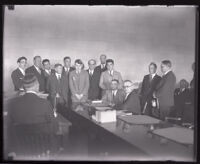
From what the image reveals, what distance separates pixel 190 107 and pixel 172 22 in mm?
918

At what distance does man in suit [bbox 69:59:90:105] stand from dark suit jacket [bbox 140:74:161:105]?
60 centimetres

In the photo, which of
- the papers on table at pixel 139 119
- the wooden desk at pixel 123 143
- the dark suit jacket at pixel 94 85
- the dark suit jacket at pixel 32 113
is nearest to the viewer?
the wooden desk at pixel 123 143

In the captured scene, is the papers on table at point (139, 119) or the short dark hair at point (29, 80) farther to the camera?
the short dark hair at point (29, 80)

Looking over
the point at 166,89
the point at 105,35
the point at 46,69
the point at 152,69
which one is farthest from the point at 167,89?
the point at 46,69

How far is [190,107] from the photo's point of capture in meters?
3.29

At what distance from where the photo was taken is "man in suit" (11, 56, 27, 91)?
3.25 meters

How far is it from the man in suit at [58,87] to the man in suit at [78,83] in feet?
0.21

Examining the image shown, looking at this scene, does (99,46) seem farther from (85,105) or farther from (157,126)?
(157,126)

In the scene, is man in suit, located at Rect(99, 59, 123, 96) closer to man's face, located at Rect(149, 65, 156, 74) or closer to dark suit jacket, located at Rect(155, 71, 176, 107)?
man's face, located at Rect(149, 65, 156, 74)

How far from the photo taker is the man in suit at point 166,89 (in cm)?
330

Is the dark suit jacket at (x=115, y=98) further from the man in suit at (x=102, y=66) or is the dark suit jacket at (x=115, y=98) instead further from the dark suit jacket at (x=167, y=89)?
the dark suit jacket at (x=167, y=89)

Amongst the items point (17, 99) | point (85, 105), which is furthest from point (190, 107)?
point (17, 99)

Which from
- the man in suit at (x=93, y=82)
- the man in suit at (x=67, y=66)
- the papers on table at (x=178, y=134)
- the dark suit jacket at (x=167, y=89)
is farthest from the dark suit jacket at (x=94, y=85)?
the papers on table at (x=178, y=134)

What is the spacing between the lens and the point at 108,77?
3324mm
